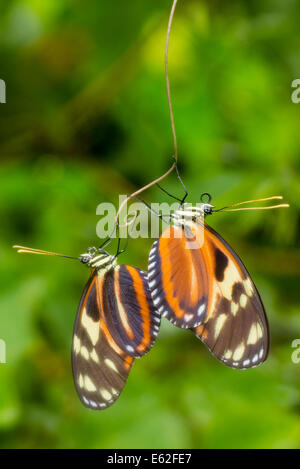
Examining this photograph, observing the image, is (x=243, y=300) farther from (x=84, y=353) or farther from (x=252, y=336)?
(x=84, y=353)

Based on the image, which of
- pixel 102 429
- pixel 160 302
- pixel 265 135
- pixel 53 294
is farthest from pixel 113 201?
pixel 160 302

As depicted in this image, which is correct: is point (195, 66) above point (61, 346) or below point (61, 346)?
above

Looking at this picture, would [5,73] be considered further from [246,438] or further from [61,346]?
[246,438]

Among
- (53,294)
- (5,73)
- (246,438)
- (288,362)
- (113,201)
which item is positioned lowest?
(246,438)

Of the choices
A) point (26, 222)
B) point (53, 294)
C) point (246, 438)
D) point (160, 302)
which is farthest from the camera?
point (26, 222)

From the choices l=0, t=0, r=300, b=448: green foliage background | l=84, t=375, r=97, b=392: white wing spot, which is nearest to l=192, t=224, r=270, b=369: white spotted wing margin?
l=84, t=375, r=97, b=392: white wing spot

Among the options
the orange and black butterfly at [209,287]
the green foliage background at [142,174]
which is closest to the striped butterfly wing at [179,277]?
the orange and black butterfly at [209,287]

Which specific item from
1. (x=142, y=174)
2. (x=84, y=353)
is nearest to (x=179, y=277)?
(x=84, y=353)
